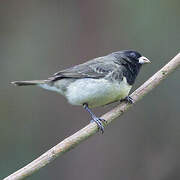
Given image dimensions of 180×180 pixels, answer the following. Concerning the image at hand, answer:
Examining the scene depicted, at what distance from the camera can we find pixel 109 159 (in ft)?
26.5

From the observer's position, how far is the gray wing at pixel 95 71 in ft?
17.2

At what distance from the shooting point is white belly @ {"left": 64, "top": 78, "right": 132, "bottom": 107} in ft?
16.6

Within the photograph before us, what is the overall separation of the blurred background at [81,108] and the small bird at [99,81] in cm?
254

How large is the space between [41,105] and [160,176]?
8.40ft

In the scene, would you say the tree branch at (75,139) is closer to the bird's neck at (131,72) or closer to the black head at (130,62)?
the bird's neck at (131,72)

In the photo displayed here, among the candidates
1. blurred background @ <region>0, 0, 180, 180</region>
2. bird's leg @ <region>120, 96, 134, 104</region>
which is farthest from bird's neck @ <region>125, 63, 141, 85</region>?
blurred background @ <region>0, 0, 180, 180</region>

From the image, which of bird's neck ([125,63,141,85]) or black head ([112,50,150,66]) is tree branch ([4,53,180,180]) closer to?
bird's neck ([125,63,141,85])

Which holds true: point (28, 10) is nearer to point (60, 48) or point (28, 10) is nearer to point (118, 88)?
point (60, 48)

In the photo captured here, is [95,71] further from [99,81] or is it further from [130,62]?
[130,62]

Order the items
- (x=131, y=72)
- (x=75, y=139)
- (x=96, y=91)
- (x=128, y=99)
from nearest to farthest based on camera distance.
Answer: (x=75, y=139), (x=128, y=99), (x=96, y=91), (x=131, y=72)

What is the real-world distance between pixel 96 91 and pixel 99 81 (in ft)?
0.45

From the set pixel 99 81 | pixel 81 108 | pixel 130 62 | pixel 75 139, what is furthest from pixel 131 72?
pixel 81 108

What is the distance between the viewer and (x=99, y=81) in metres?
5.20

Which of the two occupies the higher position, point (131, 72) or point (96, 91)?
point (131, 72)
